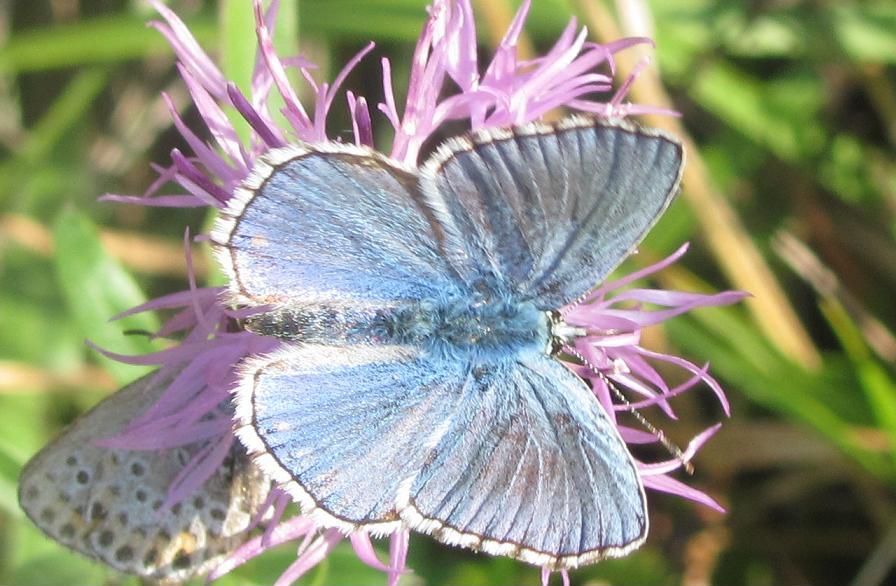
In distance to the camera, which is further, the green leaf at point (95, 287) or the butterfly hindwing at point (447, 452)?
the green leaf at point (95, 287)

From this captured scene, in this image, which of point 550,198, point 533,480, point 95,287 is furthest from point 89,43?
point 533,480

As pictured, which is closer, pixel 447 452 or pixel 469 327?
pixel 447 452

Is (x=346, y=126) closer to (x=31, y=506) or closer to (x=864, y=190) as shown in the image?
(x=864, y=190)

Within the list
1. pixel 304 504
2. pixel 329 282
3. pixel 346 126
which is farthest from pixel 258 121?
pixel 346 126

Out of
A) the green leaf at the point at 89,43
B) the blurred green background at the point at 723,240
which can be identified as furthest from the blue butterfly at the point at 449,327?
the green leaf at the point at 89,43

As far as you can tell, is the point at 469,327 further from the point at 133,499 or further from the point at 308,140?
the point at 133,499

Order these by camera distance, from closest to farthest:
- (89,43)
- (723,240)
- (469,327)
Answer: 1. (469,327)
2. (723,240)
3. (89,43)

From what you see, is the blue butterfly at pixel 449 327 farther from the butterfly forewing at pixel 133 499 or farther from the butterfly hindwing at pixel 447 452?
the butterfly forewing at pixel 133 499
